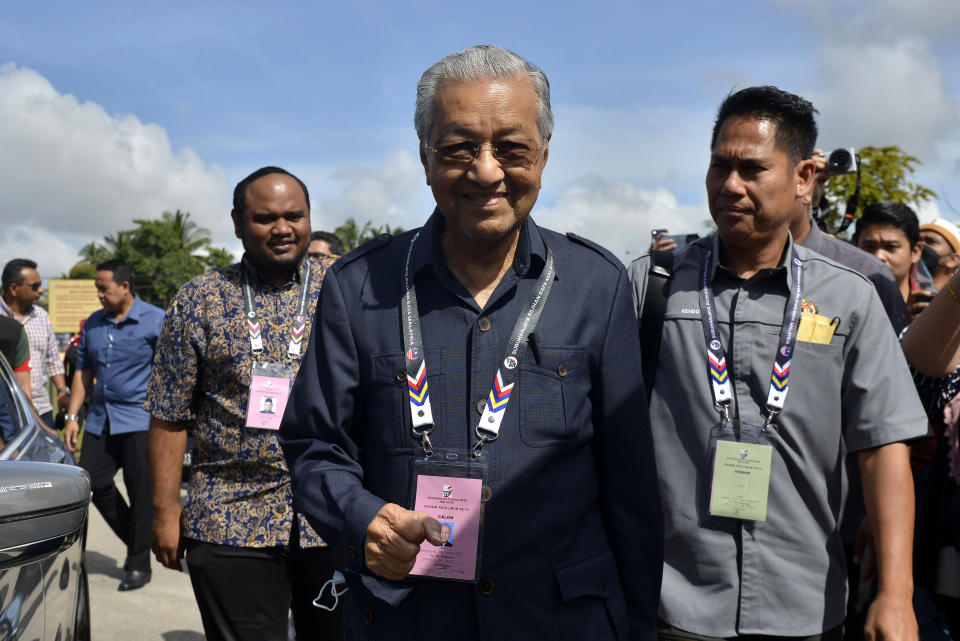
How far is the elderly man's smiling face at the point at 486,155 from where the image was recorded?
1914 millimetres

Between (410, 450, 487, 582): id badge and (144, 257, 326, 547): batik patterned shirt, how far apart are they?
5.17 ft

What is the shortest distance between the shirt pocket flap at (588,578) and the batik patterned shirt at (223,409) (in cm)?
164

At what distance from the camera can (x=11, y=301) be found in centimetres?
881

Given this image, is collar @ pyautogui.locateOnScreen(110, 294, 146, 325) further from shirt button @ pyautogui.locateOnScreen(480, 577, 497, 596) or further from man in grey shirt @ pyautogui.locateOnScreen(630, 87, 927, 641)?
shirt button @ pyautogui.locateOnScreen(480, 577, 497, 596)

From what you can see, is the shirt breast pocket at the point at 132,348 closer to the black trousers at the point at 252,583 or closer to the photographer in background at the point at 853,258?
the black trousers at the point at 252,583

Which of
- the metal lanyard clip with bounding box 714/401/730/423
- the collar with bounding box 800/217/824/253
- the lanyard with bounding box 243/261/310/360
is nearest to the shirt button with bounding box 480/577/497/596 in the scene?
the metal lanyard clip with bounding box 714/401/730/423

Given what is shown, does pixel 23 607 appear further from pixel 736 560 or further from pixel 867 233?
pixel 867 233

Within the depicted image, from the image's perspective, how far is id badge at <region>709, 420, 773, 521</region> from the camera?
2.43 meters

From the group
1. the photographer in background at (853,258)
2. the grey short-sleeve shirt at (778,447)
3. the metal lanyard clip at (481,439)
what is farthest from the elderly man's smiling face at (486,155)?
the photographer in background at (853,258)

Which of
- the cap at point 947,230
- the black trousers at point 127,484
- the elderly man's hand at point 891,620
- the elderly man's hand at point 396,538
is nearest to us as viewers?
the elderly man's hand at point 396,538

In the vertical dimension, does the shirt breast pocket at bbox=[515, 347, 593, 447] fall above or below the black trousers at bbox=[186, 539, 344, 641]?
above

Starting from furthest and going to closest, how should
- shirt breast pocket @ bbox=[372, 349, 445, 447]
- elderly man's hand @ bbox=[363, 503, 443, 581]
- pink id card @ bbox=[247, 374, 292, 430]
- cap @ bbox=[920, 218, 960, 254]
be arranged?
cap @ bbox=[920, 218, 960, 254] < pink id card @ bbox=[247, 374, 292, 430] < shirt breast pocket @ bbox=[372, 349, 445, 447] < elderly man's hand @ bbox=[363, 503, 443, 581]

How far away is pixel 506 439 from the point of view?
194 cm

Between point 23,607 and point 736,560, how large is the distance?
183 cm
